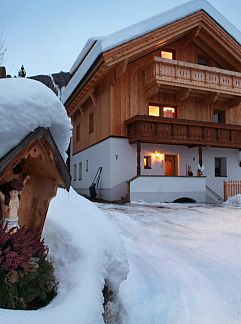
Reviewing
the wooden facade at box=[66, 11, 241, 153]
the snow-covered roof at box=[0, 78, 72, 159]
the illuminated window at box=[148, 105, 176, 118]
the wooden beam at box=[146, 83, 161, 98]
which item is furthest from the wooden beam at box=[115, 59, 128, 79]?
the snow-covered roof at box=[0, 78, 72, 159]

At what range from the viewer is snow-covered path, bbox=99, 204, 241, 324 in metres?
3.46

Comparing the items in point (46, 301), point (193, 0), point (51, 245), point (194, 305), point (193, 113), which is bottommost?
point (194, 305)

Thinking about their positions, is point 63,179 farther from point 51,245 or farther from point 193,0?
point 193,0

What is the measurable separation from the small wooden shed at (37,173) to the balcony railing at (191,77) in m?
14.4

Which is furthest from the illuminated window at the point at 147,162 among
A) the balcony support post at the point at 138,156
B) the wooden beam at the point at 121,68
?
the wooden beam at the point at 121,68

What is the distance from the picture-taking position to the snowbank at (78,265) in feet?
7.14

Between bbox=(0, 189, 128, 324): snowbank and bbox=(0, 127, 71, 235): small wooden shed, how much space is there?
1.25 ft

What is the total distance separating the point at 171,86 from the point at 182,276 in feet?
48.0

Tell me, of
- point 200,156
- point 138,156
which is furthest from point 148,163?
point 200,156

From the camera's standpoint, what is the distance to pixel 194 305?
3668 mm

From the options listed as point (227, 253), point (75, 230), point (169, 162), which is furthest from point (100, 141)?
point (75, 230)

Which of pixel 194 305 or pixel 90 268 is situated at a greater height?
pixel 90 268

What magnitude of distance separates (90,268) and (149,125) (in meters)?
13.8

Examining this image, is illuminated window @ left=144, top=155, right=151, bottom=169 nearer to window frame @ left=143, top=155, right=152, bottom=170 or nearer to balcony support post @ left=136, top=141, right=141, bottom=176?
window frame @ left=143, top=155, right=152, bottom=170
